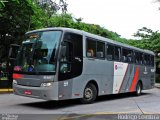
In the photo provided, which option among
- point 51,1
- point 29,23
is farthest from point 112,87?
point 51,1

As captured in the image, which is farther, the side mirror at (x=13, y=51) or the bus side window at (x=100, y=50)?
the bus side window at (x=100, y=50)

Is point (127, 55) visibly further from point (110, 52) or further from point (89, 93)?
point (89, 93)

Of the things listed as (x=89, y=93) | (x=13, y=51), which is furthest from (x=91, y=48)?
(x=13, y=51)

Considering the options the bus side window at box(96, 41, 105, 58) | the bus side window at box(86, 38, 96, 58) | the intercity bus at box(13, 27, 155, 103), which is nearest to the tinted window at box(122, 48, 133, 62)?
the intercity bus at box(13, 27, 155, 103)

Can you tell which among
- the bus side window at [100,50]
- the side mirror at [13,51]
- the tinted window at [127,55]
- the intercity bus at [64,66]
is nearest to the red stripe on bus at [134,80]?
the tinted window at [127,55]

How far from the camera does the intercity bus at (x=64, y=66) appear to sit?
40.4ft

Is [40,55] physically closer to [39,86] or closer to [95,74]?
[39,86]

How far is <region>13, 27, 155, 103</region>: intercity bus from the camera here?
12.3 metres

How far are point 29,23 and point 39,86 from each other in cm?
1003

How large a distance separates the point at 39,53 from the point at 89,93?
11.0 ft

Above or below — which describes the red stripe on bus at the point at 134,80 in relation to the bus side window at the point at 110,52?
below

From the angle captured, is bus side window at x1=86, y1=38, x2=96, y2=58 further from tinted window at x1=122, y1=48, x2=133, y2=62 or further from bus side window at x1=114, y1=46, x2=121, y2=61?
tinted window at x1=122, y1=48, x2=133, y2=62

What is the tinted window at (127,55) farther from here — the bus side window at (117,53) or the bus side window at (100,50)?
the bus side window at (100,50)

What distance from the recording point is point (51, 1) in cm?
2833
